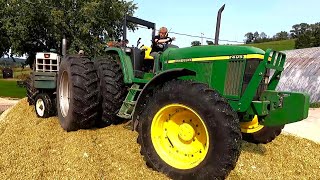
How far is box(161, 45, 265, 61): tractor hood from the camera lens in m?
4.40

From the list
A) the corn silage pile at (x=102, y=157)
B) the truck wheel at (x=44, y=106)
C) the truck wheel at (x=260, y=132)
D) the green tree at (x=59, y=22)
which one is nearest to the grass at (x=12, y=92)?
the green tree at (x=59, y=22)

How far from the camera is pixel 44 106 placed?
296 inches

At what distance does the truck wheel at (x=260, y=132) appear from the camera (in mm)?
5195

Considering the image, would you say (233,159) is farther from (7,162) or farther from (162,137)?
(7,162)

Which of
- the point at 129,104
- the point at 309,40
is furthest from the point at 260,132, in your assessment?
the point at 309,40

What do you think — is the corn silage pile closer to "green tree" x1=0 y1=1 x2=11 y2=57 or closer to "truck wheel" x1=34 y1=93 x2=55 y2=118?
"truck wheel" x1=34 y1=93 x2=55 y2=118

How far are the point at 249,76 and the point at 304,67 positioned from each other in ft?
43.8

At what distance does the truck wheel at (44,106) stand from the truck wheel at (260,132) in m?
4.29

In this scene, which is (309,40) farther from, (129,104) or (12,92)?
(129,104)

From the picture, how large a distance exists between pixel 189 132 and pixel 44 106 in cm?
436

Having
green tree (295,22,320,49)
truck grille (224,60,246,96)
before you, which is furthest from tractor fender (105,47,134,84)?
green tree (295,22,320,49)

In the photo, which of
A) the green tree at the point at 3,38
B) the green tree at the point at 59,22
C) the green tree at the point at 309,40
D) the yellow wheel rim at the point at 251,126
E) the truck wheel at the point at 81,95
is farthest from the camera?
the green tree at the point at 309,40

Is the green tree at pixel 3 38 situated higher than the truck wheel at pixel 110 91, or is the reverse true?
the green tree at pixel 3 38

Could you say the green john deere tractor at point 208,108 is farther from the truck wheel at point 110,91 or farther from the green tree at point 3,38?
the green tree at point 3,38
